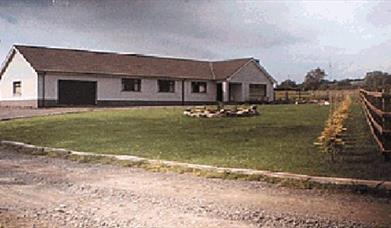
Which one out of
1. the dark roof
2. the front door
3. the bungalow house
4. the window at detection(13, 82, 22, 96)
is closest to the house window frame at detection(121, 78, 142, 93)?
the bungalow house

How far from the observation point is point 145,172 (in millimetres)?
8523

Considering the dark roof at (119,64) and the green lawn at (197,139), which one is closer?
the green lawn at (197,139)

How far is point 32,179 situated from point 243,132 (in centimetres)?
697

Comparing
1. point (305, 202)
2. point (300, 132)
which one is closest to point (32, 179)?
point (305, 202)

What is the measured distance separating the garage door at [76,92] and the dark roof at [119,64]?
0.86m

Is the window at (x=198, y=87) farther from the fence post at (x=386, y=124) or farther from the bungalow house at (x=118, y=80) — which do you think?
the fence post at (x=386, y=124)

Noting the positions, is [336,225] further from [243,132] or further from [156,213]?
[243,132]

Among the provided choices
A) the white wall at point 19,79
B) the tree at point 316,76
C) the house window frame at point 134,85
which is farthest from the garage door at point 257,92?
the tree at point 316,76

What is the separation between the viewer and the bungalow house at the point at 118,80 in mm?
31484

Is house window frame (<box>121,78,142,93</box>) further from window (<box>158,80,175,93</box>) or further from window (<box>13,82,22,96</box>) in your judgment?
window (<box>13,82,22,96</box>)

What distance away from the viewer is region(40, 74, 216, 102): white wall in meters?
31.2

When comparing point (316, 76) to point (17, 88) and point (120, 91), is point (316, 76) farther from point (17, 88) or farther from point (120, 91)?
point (17, 88)

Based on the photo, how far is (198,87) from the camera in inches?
1544

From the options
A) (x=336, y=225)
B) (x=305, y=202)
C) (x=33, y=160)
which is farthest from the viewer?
(x=33, y=160)
